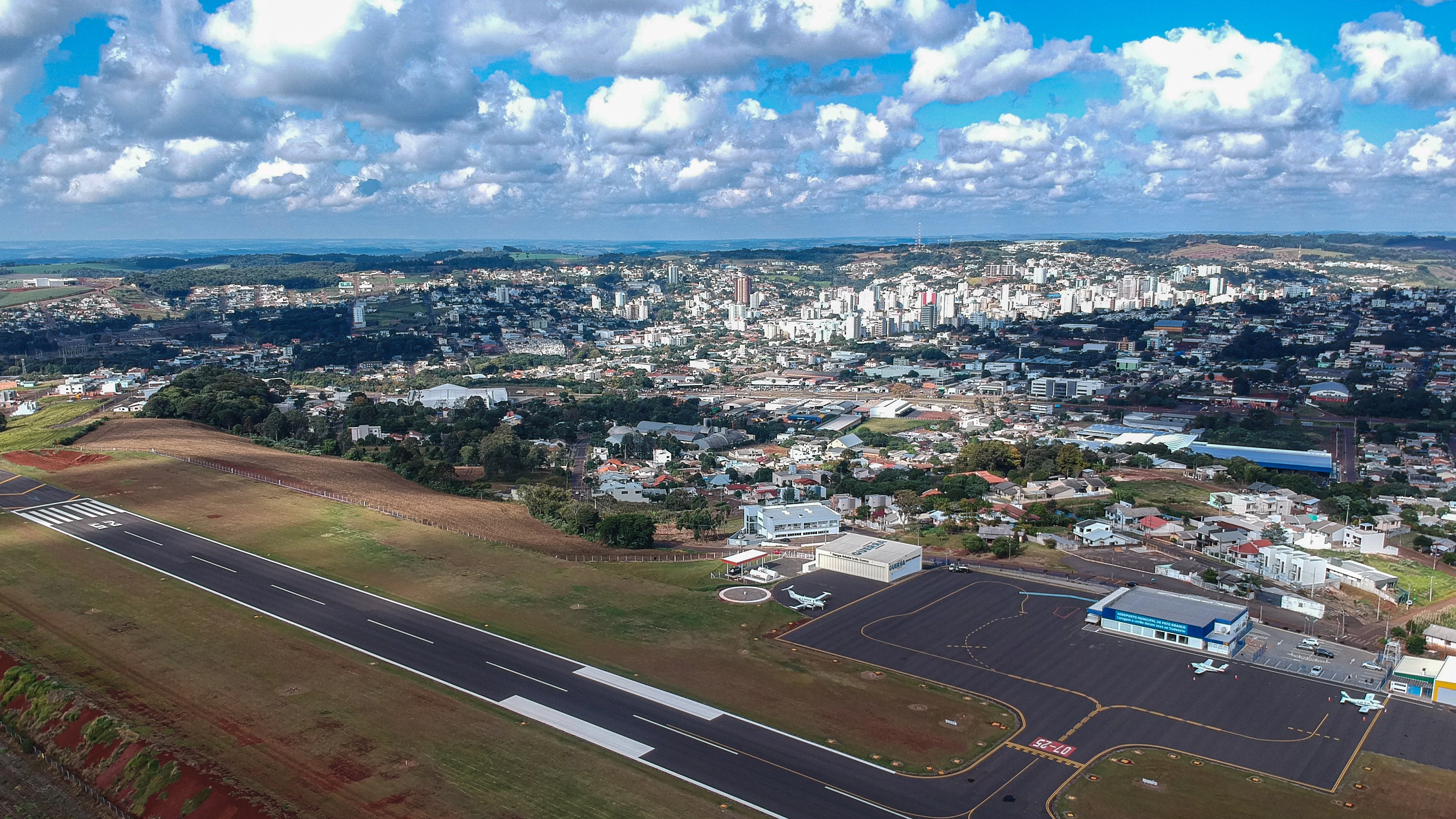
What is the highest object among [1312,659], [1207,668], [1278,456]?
[1207,668]

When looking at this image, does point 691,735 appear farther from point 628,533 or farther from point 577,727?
point 628,533

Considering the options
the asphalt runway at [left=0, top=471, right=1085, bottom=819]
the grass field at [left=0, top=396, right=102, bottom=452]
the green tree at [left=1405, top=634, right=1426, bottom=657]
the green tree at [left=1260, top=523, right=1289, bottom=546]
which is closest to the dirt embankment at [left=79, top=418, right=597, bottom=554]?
the grass field at [left=0, top=396, right=102, bottom=452]

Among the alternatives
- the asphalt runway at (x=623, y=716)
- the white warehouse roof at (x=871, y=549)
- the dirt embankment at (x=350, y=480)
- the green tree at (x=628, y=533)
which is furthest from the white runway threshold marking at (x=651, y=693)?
the green tree at (x=628, y=533)

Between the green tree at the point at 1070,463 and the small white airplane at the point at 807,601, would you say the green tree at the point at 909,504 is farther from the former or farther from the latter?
the small white airplane at the point at 807,601

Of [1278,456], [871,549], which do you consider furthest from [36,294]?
[1278,456]

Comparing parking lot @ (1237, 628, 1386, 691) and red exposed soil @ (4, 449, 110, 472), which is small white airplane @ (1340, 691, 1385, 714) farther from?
red exposed soil @ (4, 449, 110, 472)

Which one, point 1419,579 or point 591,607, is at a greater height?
point 591,607
